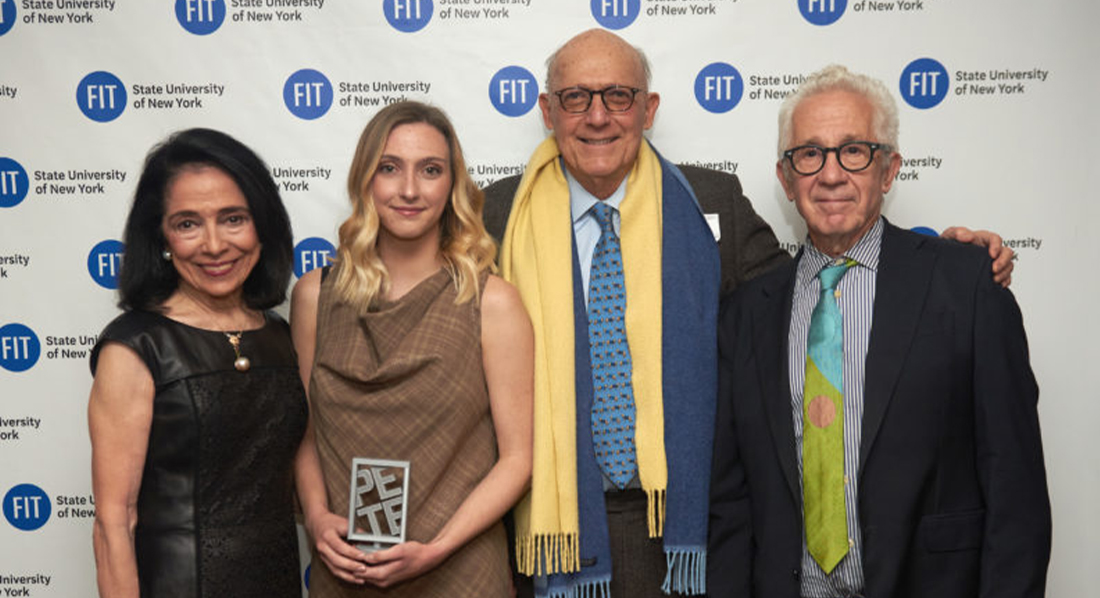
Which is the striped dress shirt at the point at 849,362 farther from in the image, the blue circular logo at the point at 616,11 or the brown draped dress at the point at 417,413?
the blue circular logo at the point at 616,11

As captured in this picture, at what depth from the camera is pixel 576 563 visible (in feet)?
6.34

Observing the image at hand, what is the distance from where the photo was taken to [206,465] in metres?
1.74

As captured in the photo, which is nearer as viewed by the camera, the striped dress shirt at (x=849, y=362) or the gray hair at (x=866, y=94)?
the striped dress shirt at (x=849, y=362)

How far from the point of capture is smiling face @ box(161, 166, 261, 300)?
179 cm

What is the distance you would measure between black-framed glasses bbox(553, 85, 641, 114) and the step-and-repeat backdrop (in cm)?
55

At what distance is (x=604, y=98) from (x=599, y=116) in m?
0.06

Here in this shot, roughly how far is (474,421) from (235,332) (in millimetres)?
599

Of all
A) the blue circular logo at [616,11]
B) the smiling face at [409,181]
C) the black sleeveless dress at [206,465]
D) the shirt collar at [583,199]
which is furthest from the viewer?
the blue circular logo at [616,11]

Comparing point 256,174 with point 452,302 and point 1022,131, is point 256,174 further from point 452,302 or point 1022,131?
point 1022,131

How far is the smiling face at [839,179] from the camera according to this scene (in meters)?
1.77

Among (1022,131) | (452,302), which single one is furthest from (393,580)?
(1022,131)

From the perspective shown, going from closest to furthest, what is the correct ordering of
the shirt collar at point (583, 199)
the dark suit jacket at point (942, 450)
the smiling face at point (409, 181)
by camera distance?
the dark suit jacket at point (942, 450), the smiling face at point (409, 181), the shirt collar at point (583, 199)

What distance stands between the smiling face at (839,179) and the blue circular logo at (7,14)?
2.48 m

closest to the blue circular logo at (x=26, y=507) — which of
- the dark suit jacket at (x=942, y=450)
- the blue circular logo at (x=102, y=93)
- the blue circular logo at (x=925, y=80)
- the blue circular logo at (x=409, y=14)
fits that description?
the blue circular logo at (x=102, y=93)
